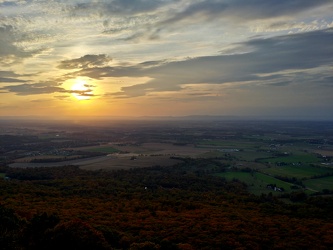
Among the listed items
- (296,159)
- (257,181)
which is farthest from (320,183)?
(296,159)

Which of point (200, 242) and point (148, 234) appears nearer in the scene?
point (200, 242)

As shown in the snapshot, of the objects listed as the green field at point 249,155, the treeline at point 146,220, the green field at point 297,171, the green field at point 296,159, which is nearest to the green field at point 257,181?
the treeline at point 146,220

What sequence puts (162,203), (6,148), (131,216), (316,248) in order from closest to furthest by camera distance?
(316,248)
(131,216)
(162,203)
(6,148)

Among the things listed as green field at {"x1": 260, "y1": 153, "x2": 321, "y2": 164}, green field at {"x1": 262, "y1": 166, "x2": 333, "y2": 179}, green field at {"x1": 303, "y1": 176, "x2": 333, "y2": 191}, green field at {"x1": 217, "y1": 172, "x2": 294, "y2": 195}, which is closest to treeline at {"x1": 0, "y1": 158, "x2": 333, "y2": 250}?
green field at {"x1": 217, "y1": 172, "x2": 294, "y2": 195}

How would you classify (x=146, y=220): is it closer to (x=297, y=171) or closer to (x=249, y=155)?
(x=297, y=171)

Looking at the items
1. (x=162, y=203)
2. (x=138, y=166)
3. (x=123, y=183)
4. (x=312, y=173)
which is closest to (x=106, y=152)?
(x=138, y=166)

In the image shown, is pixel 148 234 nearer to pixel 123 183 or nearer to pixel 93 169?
pixel 123 183

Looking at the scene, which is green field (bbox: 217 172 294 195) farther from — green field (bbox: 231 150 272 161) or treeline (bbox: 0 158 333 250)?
green field (bbox: 231 150 272 161)
